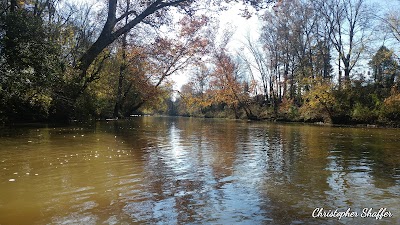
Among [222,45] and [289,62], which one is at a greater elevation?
[222,45]

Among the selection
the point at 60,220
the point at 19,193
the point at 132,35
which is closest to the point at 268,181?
the point at 60,220

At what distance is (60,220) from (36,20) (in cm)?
1330

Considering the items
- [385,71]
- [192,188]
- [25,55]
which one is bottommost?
[192,188]

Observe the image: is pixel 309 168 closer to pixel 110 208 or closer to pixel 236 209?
pixel 236 209

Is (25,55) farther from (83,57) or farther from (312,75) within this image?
(312,75)

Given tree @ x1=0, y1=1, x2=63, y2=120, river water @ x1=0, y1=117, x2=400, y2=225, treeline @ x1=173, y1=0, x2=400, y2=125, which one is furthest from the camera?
treeline @ x1=173, y1=0, x2=400, y2=125

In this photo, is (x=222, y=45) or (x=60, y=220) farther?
(x=222, y=45)

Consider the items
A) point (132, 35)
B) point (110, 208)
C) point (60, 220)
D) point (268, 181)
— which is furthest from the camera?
point (132, 35)

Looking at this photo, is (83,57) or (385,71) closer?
(83,57)

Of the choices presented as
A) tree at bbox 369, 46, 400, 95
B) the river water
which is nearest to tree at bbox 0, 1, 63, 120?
the river water

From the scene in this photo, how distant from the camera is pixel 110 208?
4.16 meters

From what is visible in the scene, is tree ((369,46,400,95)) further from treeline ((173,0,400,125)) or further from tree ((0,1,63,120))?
tree ((0,1,63,120))

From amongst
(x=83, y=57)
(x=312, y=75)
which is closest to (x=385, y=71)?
(x=312, y=75)

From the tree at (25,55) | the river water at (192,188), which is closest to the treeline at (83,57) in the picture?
the tree at (25,55)
